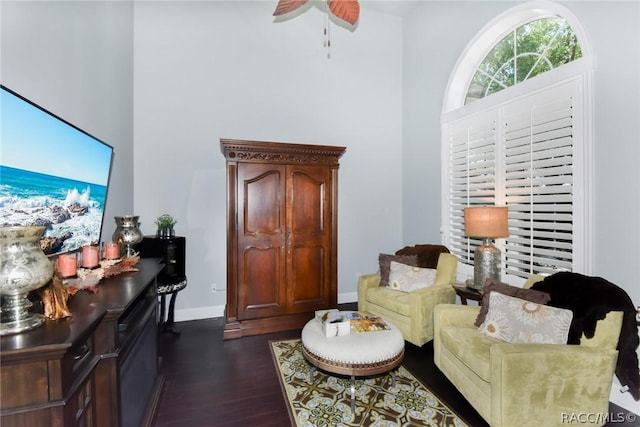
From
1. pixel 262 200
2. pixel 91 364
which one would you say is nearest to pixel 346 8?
pixel 262 200

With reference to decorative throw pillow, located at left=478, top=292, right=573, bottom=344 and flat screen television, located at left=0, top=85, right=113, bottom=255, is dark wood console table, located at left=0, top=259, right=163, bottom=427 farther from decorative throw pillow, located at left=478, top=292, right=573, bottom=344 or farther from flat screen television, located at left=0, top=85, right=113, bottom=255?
decorative throw pillow, located at left=478, top=292, right=573, bottom=344

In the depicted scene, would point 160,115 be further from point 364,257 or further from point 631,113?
point 631,113

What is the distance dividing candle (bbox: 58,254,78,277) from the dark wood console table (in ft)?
0.51

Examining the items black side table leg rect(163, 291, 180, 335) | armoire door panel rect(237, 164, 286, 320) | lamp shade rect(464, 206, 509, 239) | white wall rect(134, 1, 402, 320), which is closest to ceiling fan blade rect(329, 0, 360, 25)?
white wall rect(134, 1, 402, 320)

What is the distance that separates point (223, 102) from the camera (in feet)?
12.7

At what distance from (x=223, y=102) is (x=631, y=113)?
12.7ft

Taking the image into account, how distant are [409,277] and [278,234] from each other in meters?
1.51

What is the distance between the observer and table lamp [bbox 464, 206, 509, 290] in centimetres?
266

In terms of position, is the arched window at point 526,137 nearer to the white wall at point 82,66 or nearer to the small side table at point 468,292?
the small side table at point 468,292

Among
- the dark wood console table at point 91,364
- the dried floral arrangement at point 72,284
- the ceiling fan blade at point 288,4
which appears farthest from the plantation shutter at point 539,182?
the dried floral arrangement at point 72,284

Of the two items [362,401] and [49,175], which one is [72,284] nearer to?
[49,175]

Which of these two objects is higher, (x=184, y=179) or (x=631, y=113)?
(x=631, y=113)

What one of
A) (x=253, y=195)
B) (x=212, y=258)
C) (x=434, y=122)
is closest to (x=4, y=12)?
(x=253, y=195)

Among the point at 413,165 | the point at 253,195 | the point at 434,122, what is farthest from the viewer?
the point at 413,165
